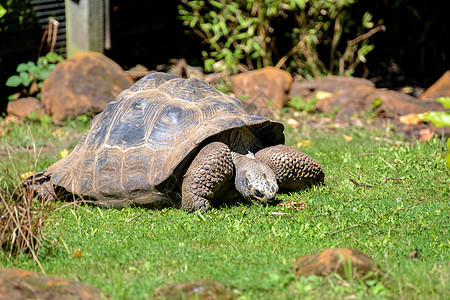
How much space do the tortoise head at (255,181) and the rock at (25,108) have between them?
14.9 feet

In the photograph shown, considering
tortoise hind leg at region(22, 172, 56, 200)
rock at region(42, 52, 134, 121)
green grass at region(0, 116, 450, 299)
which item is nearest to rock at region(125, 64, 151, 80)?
rock at region(42, 52, 134, 121)

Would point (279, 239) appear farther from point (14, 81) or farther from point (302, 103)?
point (14, 81)

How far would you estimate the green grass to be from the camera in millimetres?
2764

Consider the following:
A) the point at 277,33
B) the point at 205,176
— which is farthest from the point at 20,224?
the point at 277,33

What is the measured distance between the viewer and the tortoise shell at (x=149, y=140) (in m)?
4.28

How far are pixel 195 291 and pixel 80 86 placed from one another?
566cm

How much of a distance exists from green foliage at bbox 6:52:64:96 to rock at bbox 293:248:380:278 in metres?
6.51

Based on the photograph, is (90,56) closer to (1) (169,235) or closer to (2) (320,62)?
(2) (320,62)

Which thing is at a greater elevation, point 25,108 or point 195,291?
point 195,291

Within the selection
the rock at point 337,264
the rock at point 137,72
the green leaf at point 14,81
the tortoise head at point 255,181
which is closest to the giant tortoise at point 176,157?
the tortoise head at point 255,181

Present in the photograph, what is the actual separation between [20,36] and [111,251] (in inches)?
245

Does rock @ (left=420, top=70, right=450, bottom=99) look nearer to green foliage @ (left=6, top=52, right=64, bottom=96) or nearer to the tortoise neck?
the tortoise neck

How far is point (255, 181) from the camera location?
13.8 feet

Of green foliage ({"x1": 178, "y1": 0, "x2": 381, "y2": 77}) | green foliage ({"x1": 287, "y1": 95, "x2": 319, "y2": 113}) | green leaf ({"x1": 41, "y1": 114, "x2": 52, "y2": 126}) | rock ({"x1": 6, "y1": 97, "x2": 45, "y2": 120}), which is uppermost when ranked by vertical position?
green foliage ({"x1": 178, "y1": 0, "x2": 381, "y2": 77})
